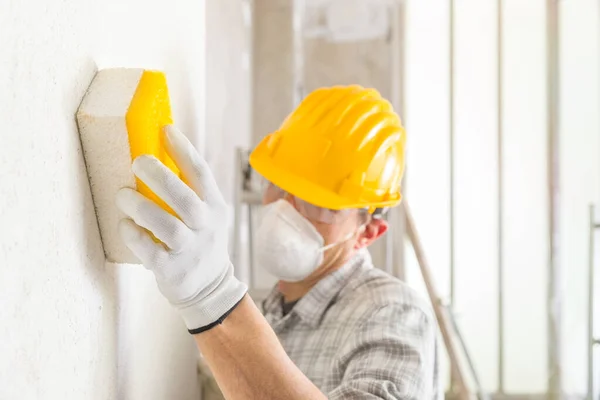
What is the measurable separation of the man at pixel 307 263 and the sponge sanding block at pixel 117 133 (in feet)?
0.06

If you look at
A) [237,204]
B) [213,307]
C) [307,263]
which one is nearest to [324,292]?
[307,263]

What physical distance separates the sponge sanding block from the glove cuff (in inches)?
3.9

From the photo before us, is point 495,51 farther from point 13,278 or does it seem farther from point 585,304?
point 13,278

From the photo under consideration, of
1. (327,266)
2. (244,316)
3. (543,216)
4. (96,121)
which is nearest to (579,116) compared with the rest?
(543,216)

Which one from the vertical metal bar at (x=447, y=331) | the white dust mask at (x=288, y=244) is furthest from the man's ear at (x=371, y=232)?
the vertical metal bar at (x=447, y=331)

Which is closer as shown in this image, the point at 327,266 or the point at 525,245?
the point at 327,266

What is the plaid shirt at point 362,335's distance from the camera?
989 millimetres

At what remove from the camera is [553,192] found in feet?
9.75

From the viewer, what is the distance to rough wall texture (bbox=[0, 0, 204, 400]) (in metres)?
0.40

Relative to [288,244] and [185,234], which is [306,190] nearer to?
[288,244]

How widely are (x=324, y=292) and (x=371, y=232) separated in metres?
0.20

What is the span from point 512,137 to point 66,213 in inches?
111

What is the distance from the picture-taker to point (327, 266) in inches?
54.1

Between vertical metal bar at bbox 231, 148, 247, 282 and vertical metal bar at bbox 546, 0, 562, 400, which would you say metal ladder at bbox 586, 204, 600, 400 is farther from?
vertical metal bar at bbox 231, 148, 247, 282
